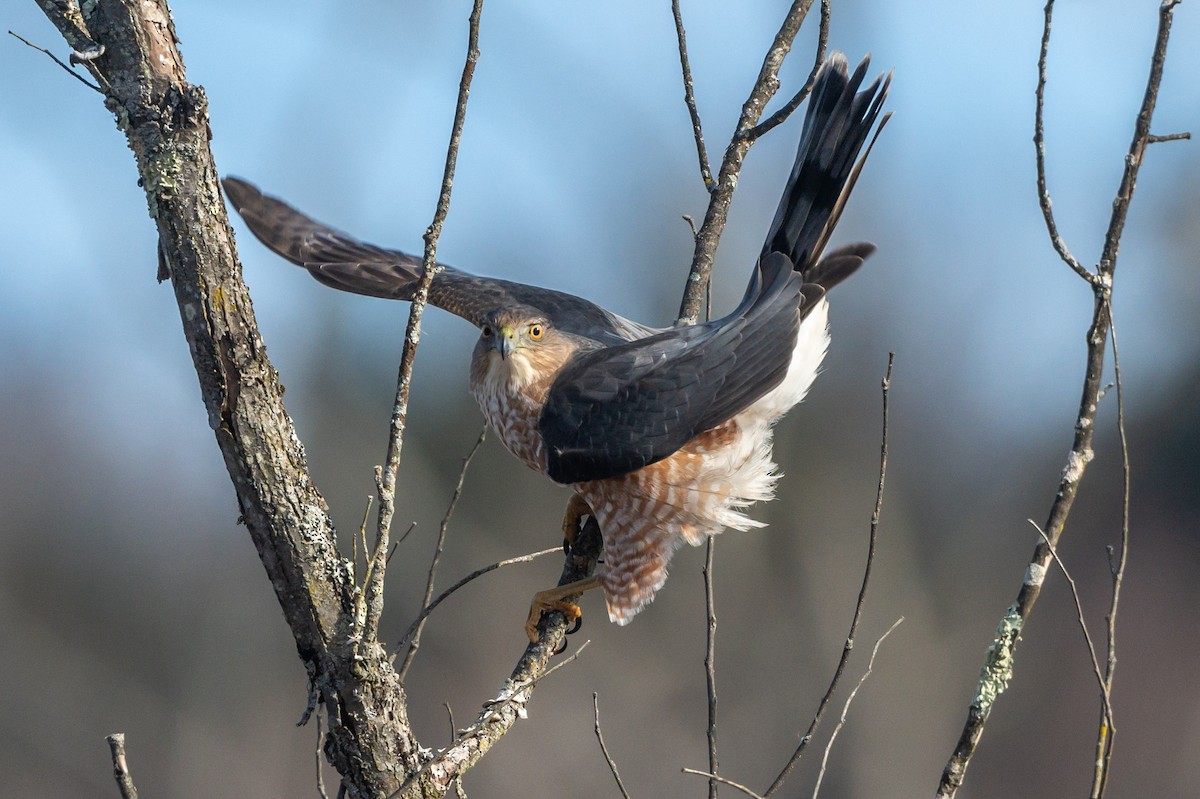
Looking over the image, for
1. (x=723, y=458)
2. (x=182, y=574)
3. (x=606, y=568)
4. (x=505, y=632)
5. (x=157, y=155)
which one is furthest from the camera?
(x=182, y=574)

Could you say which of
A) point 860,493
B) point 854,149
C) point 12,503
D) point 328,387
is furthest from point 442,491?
point 854,149

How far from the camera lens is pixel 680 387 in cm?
380

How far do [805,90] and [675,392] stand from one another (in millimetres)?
1174

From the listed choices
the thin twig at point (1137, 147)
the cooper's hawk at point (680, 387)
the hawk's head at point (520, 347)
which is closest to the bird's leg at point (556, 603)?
the cooper's hawk at point (680, 387)

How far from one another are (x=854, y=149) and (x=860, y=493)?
38.1 feet

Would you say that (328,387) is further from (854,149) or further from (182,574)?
(854,149)

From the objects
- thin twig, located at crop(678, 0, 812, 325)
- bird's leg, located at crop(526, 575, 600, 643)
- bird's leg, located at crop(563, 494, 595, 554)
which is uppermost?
thin twig, located at crop(678, 0, 812, 325)

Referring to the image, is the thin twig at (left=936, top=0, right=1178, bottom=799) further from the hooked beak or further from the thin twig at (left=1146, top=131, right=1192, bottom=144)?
the hooked beak

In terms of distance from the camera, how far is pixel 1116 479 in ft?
54.6

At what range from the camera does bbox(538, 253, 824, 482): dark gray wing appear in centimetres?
378

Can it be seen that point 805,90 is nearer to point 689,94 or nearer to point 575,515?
point 689,94

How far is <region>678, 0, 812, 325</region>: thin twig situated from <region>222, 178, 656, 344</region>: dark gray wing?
0.70 m

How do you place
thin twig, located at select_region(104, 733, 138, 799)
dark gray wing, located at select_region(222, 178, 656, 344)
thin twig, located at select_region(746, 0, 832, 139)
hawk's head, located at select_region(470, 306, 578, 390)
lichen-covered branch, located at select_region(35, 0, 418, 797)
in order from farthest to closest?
dark gray wing, located at select_region(222, 178, 656, 344) → hawk's head, located at select_region(470, 306, 578, 390) → thin twig, located at select_region(746, 0, 832, 139) → lichen-covered branch, located at select_region(35, 0, 418, 797) → thin twig, located at select_region(104, 733, 138, 799)

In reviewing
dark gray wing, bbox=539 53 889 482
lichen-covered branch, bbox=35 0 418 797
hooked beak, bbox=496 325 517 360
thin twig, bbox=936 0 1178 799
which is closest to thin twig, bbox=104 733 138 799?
lichen-covered branch, bbox=35 0 418 797
